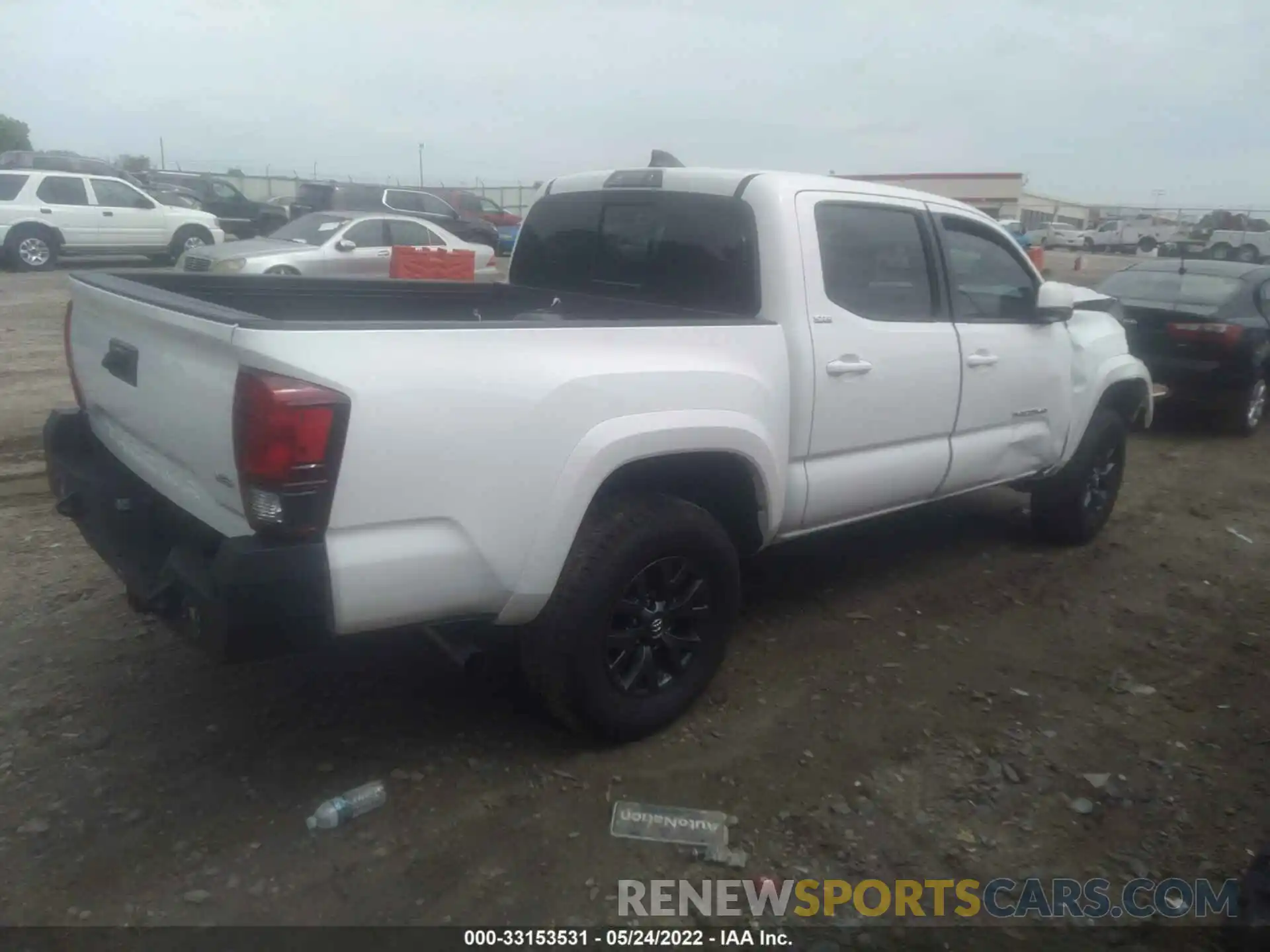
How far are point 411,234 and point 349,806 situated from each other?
13.1m

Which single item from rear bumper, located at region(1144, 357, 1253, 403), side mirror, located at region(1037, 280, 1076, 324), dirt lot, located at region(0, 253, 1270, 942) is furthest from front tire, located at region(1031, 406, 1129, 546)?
rear bumper, located at region(1144, 357, 1253, 403)

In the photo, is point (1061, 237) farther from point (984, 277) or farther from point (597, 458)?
point (597, 458)

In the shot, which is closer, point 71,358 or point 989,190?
point 71,358

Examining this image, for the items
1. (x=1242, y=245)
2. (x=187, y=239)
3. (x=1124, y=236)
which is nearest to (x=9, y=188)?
(x=187, y=239)

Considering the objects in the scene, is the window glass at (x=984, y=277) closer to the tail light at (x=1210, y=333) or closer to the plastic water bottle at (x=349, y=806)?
the plastic water bottle at (x=349, y=806)

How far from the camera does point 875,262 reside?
4285 mm

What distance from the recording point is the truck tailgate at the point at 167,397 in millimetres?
2801

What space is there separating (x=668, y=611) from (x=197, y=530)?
153 cm

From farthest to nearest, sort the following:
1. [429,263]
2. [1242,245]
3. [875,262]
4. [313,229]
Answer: [1242,245], [313,229], [429,263], [875,262]

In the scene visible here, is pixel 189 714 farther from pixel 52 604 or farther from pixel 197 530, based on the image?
pixel 52 604

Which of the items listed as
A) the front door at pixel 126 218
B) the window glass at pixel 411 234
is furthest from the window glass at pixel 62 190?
the window glass at pixel 411 234

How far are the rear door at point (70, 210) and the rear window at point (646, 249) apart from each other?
15817 mm

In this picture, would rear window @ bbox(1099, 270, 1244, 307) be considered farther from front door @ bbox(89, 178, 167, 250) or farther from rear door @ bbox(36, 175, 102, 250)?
rear door @ bbox(36, 175, 102, 250)

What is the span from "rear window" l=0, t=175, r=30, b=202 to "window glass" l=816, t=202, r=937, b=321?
17407mm
